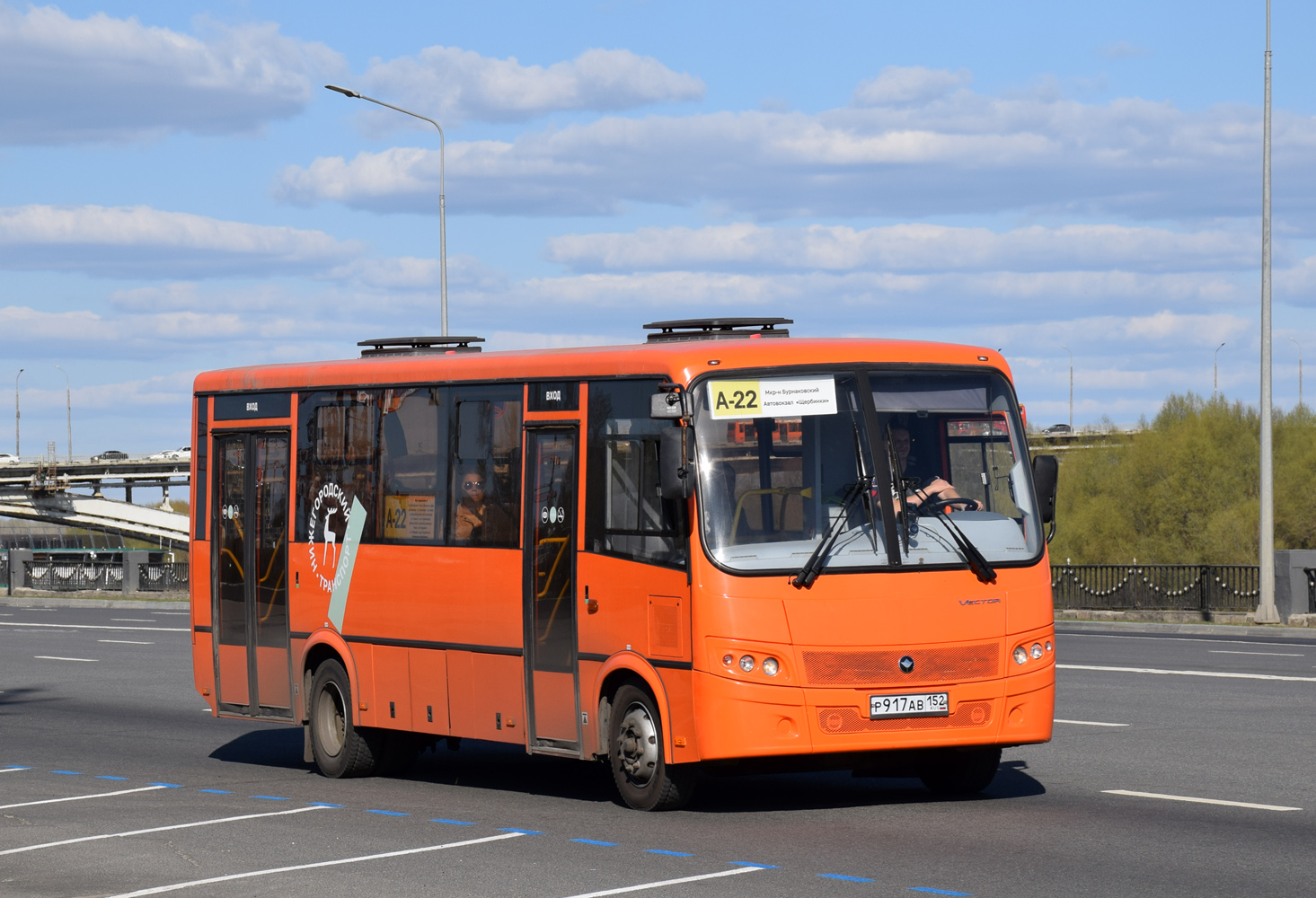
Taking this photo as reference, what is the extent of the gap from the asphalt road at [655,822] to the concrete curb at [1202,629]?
45.5ft

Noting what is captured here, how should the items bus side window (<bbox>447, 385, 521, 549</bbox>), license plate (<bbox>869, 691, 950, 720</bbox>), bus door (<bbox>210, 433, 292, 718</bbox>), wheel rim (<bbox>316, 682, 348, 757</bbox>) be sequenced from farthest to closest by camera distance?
bus door (<bbox>210, 433, 292, 718</bbox>), wheel rim (<bbox>316, 682, 348, 757</bbox>), bus side window (<bbox>447, 385, 521, 549</bbox>), license plate (<bbox>869, 691, 950, 720</bbox>)

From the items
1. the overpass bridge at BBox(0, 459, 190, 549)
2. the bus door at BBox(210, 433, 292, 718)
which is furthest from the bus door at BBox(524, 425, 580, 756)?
the overpass bridge at BBox(0, 459, 190, 549)

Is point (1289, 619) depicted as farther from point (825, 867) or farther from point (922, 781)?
point (825, 867)

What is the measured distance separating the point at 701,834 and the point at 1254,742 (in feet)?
19.2

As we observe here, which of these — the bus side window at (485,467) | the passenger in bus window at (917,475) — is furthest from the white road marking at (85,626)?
the passenger in bus window at (917,475)

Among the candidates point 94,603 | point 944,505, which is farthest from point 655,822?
point 94,603

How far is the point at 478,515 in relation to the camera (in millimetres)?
12539

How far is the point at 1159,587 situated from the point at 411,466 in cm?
2716

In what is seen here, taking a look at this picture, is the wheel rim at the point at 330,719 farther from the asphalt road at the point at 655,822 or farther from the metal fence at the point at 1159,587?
the metal fence at the point at 1159,587

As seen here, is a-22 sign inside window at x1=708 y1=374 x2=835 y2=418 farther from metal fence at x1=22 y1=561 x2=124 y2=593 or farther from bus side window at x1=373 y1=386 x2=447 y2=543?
metal fence at x1=22 y1=561 x2=124 y2=593

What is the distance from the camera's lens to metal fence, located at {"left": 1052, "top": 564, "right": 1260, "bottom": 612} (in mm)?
36875

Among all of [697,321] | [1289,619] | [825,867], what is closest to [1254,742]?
[697,321]

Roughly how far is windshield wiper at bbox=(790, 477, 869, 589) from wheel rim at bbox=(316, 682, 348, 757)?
14.9ft

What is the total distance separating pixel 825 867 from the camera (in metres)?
9.08
